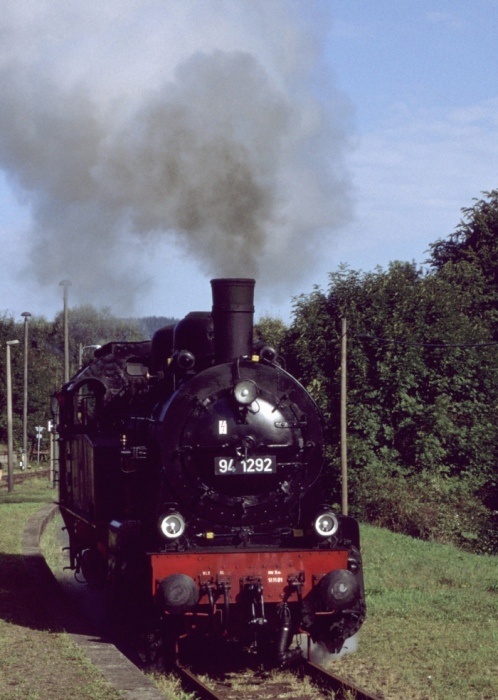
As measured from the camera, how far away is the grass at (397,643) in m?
8.00

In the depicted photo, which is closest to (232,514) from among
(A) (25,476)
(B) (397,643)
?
(B) (397,643)

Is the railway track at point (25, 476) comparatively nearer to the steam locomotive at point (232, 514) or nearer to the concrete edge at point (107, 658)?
the concrete edge at point (107, 658)

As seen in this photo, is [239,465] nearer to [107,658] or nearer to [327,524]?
[327,524]

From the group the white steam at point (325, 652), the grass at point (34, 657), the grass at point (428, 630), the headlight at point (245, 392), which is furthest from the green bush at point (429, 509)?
the headlight at point (245, 392)

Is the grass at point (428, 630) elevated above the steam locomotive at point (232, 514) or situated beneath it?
situated beneath

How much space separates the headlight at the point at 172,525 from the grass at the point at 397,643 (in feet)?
4.05

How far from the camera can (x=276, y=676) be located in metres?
8.95

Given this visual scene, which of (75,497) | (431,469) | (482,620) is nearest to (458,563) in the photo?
(482,620)

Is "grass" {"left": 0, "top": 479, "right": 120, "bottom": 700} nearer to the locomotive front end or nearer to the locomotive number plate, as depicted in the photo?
the locomotive front end

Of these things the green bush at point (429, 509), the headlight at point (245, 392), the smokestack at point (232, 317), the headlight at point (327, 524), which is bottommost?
the green bush at point (429, 509)

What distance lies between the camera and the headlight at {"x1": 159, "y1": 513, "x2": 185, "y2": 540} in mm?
8750

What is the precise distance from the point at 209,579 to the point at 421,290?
21109 millimetres

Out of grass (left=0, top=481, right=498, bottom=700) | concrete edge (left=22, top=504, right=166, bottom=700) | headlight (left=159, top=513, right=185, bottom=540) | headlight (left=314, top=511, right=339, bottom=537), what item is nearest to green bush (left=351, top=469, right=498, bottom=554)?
grass (left=0, top=481, right=498, bottom=700)

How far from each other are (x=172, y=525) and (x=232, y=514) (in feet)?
1.95
